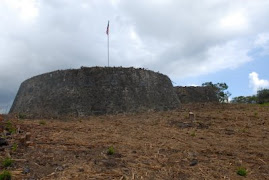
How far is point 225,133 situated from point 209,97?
1557 centimetres

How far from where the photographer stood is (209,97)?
26.1 meters

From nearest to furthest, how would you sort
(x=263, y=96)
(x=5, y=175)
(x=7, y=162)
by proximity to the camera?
1. (x=5, y=175)
2. (x=7, y=162)
3. (x=263, y=96)

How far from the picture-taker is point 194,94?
25.6 meters

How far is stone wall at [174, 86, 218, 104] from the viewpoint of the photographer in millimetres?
25134

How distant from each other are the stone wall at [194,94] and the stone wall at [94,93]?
6905 millimetres

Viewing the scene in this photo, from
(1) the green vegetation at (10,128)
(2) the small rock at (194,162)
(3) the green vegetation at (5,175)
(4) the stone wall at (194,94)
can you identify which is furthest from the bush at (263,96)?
(3) the green vegetation at (5,175)

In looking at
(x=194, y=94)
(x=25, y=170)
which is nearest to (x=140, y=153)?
(x=25, y=170)

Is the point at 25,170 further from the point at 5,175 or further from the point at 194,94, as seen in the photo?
the point at 194,94

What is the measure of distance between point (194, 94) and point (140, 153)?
62.4ft

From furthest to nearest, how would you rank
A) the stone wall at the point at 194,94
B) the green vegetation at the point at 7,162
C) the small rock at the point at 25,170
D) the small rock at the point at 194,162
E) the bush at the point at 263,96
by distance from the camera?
the bush at the point at 263,96, the stone wall at the point at 194,94, the small rock at the point at 194,162, the green vegetation at the point at 7,162, the small rock at the point at 25,170

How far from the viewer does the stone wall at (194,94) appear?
82.5ft

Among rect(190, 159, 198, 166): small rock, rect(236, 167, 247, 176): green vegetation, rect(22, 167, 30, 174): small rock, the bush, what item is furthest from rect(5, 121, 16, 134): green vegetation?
the bush

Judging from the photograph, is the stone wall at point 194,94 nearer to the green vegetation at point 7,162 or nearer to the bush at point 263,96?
the bush at point 263,96

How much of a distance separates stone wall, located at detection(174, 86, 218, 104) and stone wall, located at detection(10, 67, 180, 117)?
690cm
